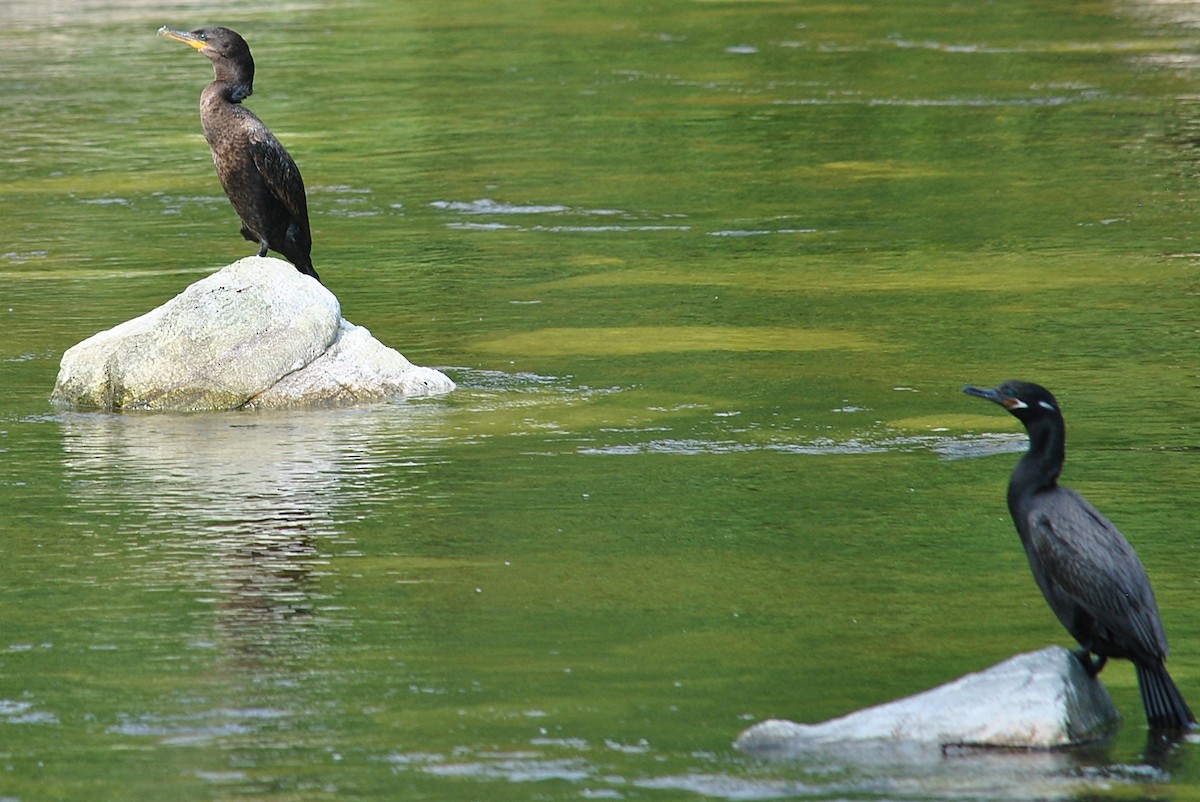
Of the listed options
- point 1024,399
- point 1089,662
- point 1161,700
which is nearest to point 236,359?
point 1024,399

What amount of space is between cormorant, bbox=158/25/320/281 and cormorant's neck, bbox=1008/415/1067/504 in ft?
19.6

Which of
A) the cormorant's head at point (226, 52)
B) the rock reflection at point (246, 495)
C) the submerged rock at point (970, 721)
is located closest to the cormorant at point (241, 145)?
the cormorant's head at point (226, 52)

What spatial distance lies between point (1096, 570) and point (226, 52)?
680cm

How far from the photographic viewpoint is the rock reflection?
7.79 meters

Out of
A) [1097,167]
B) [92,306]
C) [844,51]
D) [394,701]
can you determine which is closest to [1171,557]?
[394,701]

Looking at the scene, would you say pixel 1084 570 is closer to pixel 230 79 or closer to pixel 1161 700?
pixel 1161 700

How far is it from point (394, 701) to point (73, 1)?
32.5 m

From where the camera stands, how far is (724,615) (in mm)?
7723

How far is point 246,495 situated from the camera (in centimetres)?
938

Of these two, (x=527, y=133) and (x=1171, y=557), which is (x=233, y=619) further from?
(x=527, y=133)

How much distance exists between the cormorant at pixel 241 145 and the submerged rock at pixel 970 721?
20.8 ft

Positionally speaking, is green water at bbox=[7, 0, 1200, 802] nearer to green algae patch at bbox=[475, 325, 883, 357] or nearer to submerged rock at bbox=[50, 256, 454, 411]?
Answer: green algae patch at bbox=[475, 325, 883, 357]

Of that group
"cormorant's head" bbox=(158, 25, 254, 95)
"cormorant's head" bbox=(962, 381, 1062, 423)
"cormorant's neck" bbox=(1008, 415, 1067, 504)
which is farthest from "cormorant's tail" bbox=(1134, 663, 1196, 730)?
"cormorant's head" bbox=(158, 25, 254, 95)

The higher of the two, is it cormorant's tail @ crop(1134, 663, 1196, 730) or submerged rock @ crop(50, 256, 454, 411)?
cormorant's tail @ crop(1134, 663, 1196, 730)
